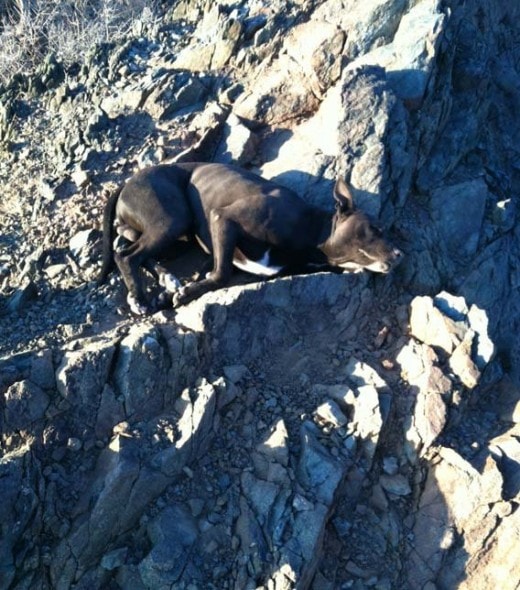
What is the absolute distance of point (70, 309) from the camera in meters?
6.74

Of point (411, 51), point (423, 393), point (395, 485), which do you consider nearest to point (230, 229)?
point (423, 393)

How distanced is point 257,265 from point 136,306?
1.37 metres

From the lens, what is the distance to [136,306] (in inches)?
264

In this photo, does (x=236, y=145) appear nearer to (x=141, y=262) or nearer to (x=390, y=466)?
(x=141, y=262)

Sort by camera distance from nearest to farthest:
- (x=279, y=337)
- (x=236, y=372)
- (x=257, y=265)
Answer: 1. (x=236, y=372)
2. (x=279, y=337)
3. (x=257, y=265)

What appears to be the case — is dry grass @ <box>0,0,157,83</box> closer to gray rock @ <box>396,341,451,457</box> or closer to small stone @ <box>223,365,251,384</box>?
small stone @ <box>223,365,251,384</box>

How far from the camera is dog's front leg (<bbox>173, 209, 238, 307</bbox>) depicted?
21.8 ft

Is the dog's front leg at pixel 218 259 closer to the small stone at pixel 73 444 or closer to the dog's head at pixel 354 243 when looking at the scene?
the dog's head at pixel 354 243

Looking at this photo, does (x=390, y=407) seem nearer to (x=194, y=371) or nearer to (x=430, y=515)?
(x=430, y=515)

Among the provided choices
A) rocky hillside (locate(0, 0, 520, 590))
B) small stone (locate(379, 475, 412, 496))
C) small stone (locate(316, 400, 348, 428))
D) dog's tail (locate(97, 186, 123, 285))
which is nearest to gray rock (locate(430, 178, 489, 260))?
rocky hillside (locate(0, 0, 520, 590))

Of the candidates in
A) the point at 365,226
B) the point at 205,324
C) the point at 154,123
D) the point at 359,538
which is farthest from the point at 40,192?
the point at 359,538

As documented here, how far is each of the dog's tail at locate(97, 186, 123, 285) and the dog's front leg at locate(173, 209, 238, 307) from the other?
3.08ft

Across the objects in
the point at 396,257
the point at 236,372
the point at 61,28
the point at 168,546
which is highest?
the point at 61,28

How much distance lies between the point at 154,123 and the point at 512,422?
5.70 meters
